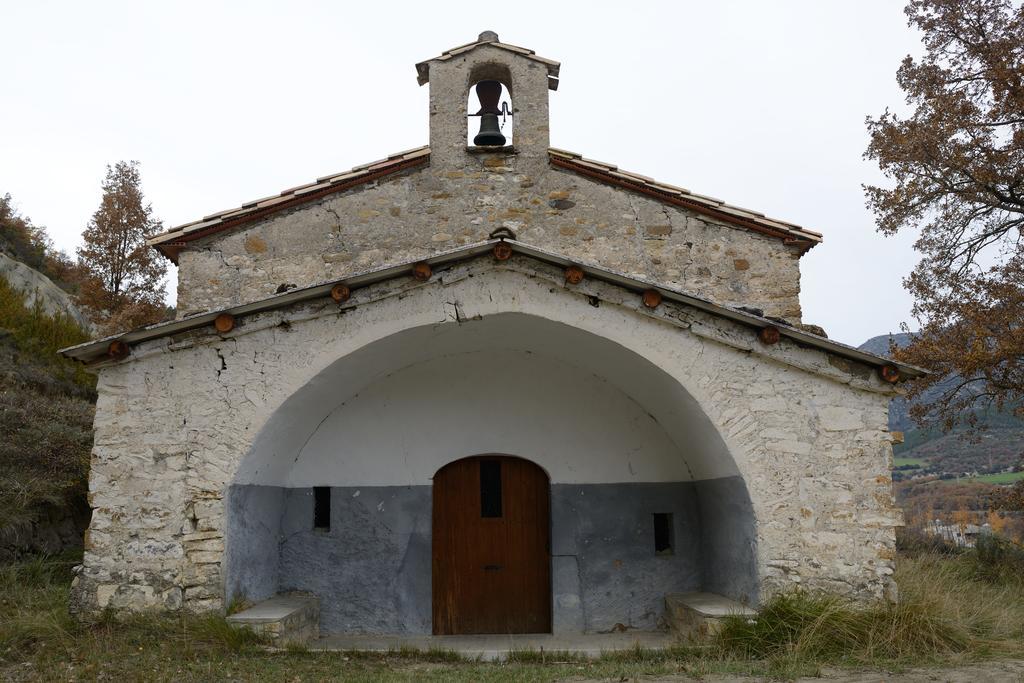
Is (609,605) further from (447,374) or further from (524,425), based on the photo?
(447,374)

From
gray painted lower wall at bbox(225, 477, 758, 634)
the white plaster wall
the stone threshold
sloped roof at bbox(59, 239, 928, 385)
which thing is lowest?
the stone threshold

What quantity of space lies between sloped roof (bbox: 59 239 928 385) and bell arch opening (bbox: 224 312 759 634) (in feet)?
2.73

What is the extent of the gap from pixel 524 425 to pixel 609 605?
6.52ft

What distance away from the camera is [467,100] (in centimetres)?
981

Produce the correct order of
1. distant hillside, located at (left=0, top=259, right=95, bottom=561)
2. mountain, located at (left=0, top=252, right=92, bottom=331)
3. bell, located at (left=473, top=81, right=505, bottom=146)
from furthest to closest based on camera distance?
mountain, located at (left=0, top=252, right=92, bottom=331), bell, located at (left=473, top=81, right=505, bottom=146), distant hillside, located at (left=0, top=259, right=95, bottom=561)

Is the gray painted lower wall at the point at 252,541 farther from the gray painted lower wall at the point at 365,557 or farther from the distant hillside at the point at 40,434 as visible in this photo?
the distant hillside at the point at 40,434

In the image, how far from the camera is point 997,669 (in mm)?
5660

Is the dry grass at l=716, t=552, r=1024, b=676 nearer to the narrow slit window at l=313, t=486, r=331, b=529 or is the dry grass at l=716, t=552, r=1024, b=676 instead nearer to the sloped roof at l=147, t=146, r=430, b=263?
the narrow slit window at l=313, t=486, r=331, b=529

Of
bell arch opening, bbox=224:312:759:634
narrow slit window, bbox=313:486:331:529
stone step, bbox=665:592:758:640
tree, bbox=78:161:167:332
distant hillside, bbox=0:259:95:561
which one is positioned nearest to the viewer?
stone step, bbox=665:592:758:640

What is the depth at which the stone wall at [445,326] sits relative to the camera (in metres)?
6.31

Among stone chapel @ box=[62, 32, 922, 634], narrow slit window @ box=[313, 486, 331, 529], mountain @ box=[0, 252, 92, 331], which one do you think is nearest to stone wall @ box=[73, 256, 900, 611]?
stone chapel @ box=[62, 32, 922, 634]

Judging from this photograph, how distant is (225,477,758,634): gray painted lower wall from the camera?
7.80m

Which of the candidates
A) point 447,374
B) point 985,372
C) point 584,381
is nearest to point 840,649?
point 584,381

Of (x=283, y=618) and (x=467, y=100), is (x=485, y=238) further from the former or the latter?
(x=283, y=618)
